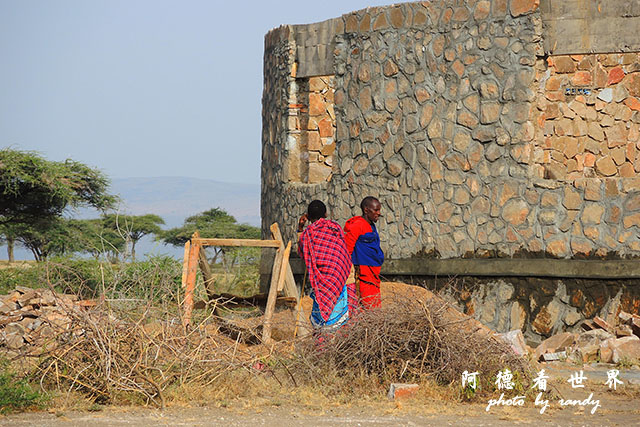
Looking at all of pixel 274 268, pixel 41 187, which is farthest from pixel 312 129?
pixel 41 187

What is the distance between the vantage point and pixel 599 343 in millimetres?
9742

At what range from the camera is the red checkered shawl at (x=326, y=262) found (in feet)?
26.8

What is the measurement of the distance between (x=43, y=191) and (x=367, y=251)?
12.9 meters

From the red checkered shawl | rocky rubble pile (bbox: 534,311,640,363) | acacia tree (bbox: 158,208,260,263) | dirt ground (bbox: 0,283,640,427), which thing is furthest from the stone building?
acacia tree (bbox: 158,208,260,263)

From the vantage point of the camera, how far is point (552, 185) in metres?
10.8

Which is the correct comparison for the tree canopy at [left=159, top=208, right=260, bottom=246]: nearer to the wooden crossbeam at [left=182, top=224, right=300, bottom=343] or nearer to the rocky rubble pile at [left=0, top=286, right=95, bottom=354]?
the rocky rubble pile at [left=0, top=286, right=95, bottom=354]

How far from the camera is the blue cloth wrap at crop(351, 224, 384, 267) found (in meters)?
8.62

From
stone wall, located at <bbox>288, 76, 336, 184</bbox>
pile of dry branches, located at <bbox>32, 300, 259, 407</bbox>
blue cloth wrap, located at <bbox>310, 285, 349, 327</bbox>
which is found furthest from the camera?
stone wall, located at <bbox>288, 76, 336, 184</bbox>

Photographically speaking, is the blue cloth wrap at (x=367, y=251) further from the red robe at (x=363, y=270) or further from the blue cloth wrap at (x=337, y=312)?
the blue cloth wrap at (x=337, y=312)

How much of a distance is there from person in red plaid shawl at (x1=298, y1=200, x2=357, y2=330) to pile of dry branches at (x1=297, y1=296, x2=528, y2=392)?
655 mm

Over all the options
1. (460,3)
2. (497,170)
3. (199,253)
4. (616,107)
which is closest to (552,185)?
(497,170)

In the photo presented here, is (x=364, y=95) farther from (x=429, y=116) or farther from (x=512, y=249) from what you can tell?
(x=512, y=249)

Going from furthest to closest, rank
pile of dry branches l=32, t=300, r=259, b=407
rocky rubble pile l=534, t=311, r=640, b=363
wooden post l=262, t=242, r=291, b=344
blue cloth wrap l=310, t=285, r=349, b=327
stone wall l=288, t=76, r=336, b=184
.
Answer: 1. stone wall l=288, t=76, r=336, b=184
2. rocky rubble pile l=534, t=311, r=640, b=363
3. wooden post l=262, t=242, r=291, b=344
4. blue cloth wrap l=310, t=285, r=349, b=327
5. pile of dry branches l=32, t=300, r=259, b=407

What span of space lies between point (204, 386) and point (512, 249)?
5.05 m
